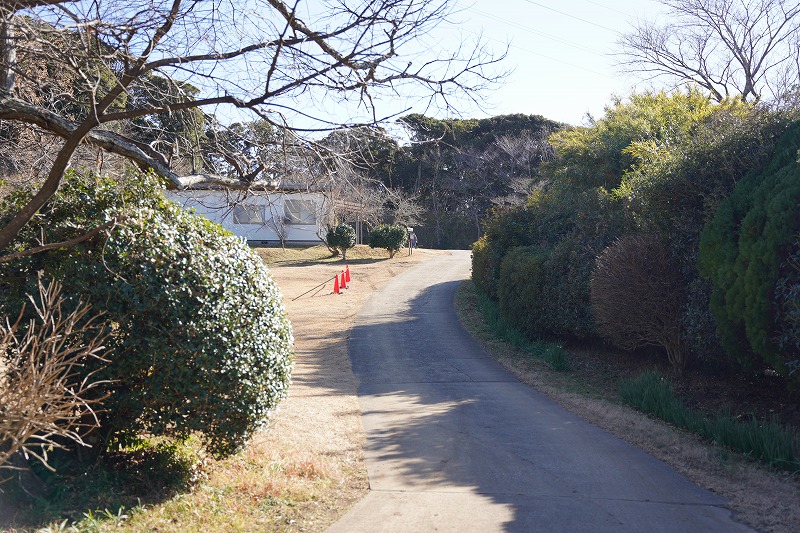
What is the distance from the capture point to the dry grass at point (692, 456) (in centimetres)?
564

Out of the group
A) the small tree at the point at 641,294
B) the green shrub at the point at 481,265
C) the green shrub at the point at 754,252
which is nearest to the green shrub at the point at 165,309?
the green shrub at the point at 754,252

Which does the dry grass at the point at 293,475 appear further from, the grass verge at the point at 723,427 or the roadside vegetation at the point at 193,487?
the grass verge at the point at 723,427

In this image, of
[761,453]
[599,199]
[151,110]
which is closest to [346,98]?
[151,110]

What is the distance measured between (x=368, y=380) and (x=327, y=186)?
551 centimetres

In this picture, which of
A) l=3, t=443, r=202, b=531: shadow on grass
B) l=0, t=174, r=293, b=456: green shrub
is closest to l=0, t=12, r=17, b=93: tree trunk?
l=0, t=174, r=293, b=456: green shrub

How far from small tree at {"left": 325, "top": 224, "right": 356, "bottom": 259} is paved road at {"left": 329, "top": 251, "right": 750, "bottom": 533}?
24.7 meters

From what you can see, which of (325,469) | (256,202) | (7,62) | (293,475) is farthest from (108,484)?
(256,202)

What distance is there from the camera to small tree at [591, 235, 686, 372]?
35.7 ft

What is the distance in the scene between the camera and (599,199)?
15312 millimetres

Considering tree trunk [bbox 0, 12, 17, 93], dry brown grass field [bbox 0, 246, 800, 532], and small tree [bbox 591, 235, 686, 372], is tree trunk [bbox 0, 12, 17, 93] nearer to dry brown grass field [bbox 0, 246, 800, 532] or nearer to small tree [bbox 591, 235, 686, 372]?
dry brown grass field [bbox 0, 246, 800, 532]

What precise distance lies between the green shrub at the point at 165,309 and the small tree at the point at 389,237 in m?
33.0

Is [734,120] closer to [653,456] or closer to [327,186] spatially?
[653,456]

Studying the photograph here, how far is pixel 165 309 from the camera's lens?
5.29 metres

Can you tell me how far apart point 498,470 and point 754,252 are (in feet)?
13.0
